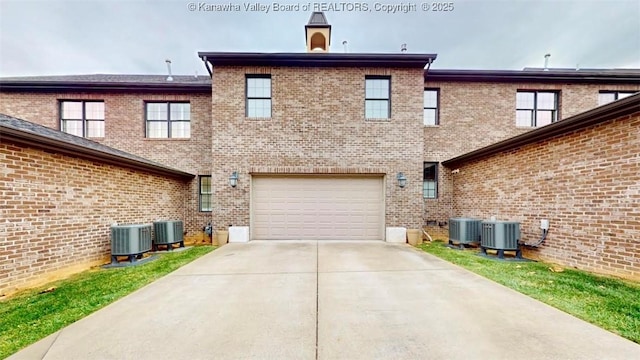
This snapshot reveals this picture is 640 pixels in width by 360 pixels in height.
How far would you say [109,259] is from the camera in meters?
6.30

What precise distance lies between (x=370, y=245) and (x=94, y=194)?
24.9 feet

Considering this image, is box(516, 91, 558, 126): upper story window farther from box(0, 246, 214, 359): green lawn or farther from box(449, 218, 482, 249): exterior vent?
box(0, 246, 214, 359): green lawn

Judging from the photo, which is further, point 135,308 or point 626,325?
point 135,308

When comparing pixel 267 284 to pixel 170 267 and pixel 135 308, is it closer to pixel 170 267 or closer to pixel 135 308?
pixel 135 308

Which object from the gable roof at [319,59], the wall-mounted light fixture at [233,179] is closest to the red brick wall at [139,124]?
the wall-mounted light fixture at [233,179]

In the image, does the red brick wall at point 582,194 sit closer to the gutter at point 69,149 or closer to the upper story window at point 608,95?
the upper story window at point 608,95

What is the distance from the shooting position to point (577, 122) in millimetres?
5270

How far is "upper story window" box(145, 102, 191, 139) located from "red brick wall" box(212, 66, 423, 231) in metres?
2.38

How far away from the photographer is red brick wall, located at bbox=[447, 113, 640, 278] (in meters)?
4.48

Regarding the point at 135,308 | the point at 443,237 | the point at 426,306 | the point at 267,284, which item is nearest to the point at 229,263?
the point at 267,284

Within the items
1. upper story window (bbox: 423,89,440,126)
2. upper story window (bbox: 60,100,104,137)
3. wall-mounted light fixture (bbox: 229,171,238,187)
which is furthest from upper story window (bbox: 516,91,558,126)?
upper story window (bbox: 60,100,104,137)

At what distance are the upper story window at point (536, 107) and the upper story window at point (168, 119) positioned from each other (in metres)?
13.9

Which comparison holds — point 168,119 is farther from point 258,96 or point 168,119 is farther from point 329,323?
point 329,323

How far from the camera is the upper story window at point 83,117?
10.1 m
